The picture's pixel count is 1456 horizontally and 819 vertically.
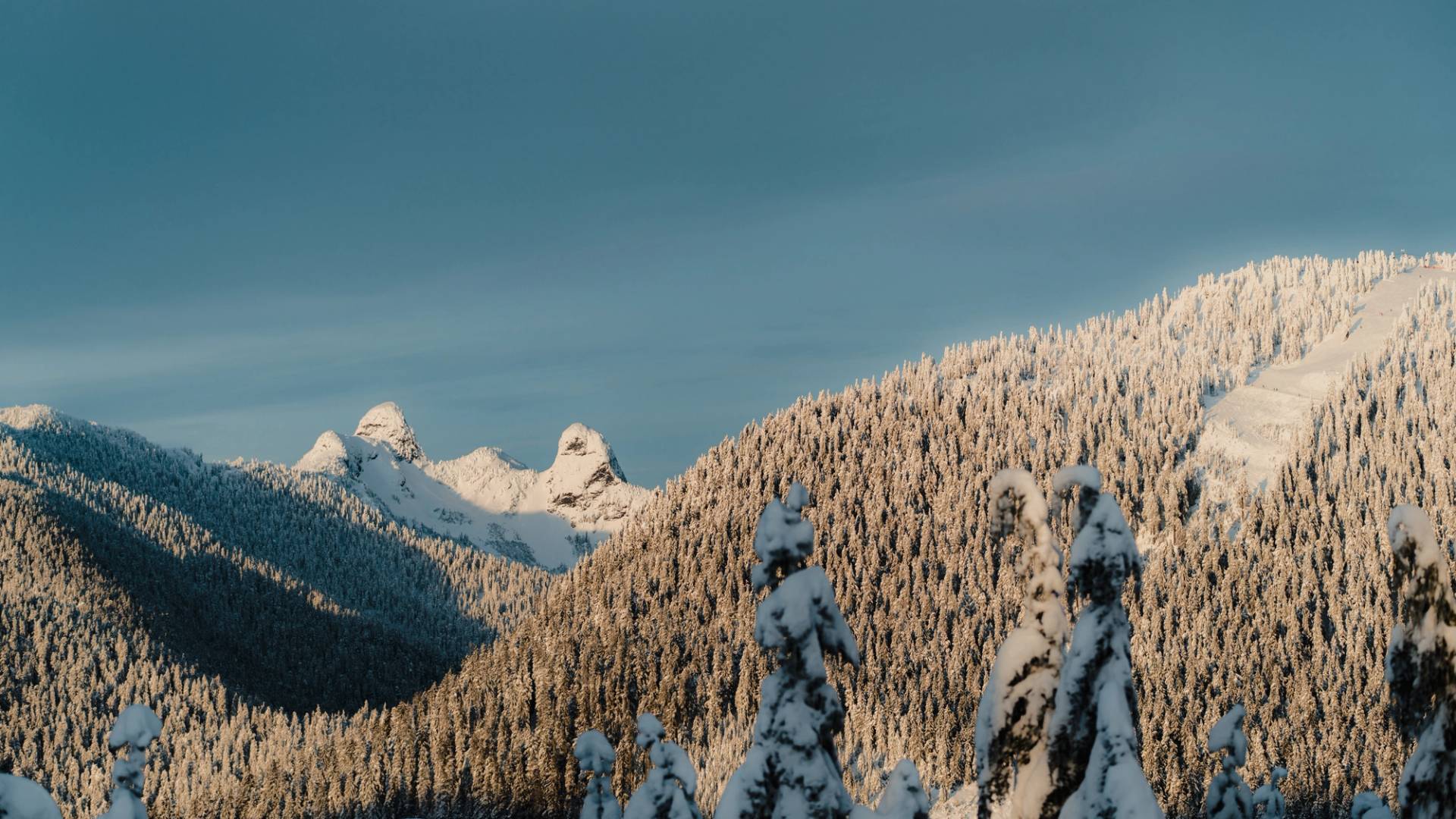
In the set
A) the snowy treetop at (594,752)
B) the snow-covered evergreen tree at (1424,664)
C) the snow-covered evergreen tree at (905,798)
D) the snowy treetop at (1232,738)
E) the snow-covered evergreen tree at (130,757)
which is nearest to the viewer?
the snow-covered evergreen tree at (1424,664)

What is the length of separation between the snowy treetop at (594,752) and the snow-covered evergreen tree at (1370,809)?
21296 mm

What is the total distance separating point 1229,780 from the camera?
38625 millimetres

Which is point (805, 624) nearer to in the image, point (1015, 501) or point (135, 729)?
point (1015, 501)

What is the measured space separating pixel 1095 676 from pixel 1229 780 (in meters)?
22.5

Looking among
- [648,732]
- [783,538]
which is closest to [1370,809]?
[648,732]

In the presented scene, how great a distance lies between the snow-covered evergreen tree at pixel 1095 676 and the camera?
Result: 18859 millimetres

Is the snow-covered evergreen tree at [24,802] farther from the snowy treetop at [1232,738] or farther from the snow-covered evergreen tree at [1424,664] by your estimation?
the snowy treetop at [1232,738]

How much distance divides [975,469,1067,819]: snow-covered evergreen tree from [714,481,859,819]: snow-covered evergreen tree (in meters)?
3.35

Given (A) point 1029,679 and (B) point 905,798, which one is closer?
(A) point 1029,679

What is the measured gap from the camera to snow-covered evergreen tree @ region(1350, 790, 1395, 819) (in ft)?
106

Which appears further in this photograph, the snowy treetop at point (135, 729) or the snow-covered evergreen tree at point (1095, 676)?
the snowy treetop at point (135, 729)

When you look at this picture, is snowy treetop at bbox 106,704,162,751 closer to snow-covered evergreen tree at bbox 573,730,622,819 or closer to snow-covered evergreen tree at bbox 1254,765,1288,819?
snow-covered evergreen tree at bbox 573,730,622,819

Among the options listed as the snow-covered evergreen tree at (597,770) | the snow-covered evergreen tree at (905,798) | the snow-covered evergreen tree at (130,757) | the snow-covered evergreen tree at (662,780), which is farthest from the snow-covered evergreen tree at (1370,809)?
the snow-covered evergreen tree at (130,757)

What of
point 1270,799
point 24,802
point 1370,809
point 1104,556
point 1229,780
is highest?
point 1104,556
